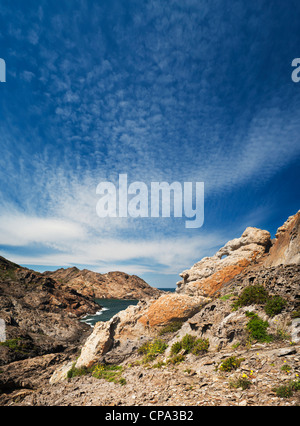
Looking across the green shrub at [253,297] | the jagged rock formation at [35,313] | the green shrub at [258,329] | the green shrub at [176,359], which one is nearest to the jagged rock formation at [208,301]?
the green shrub at [253,297]

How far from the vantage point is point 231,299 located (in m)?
15.1

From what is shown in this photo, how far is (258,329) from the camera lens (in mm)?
10664

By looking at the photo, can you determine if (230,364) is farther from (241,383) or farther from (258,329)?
(258,329)

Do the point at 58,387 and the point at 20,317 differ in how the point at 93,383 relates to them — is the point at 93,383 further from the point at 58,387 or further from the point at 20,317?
the point at 20,317

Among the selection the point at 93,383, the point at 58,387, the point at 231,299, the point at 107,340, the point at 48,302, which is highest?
the point at 231,299

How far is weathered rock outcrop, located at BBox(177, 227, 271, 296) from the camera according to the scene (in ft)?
76.3

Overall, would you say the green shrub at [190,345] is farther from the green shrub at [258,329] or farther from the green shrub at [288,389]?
the green shrub at [288,389]

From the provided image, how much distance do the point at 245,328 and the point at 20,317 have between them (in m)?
51.1

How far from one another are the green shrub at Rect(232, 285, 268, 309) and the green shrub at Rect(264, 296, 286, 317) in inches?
37.6

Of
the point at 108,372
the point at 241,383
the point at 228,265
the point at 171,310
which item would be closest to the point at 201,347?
the point at 241,383

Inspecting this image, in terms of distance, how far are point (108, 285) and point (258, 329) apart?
14753 cm

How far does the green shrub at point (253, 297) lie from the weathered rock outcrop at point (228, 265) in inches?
364

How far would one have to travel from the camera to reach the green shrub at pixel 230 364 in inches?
347
